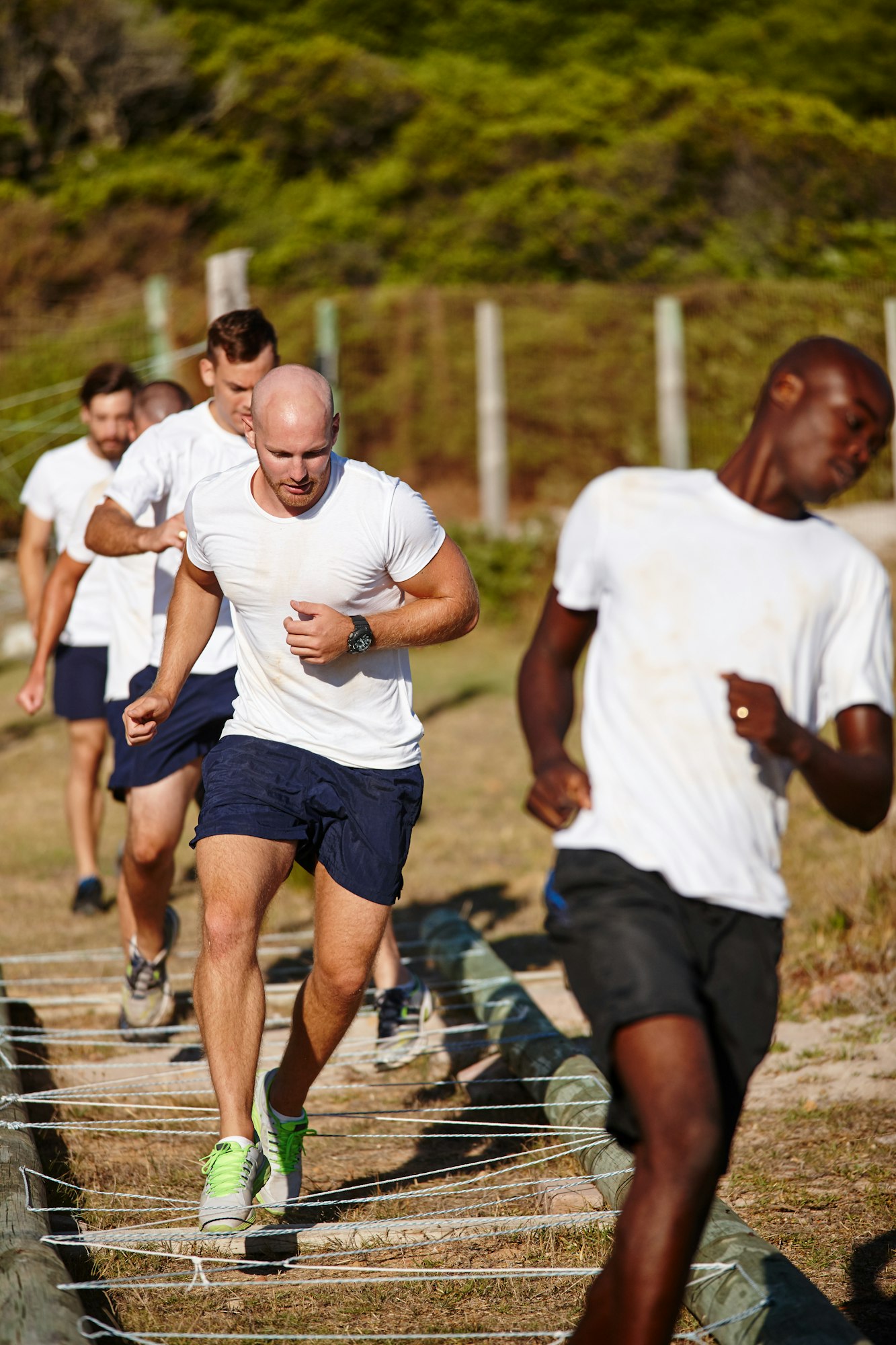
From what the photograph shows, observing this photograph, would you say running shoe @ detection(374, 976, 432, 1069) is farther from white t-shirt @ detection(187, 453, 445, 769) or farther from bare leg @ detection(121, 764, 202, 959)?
white t-shirt @ detection(187, 453, 445, 769)

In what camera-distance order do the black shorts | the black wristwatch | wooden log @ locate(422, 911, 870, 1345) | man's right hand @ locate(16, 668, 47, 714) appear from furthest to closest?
man's right hand @ locate(16, 668, 47, 714) → the black wristwatch → wooden log @ locate(422, 911, 870, 1345) → the black shorts

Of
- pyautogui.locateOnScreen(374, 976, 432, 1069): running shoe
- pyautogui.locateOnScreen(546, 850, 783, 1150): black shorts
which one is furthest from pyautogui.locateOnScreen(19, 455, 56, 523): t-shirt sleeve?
pyautogui.locateOnScreen(546, 850, 783, 1150): black shorts

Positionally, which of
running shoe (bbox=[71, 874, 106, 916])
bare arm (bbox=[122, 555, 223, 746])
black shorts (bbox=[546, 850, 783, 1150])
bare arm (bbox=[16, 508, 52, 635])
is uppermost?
bare arm (bbox=[122, 555, 223, 746])

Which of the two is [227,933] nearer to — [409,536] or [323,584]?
[323,584]

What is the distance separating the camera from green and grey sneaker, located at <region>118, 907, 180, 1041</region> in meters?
5.44

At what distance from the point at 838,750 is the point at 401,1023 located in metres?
2.87

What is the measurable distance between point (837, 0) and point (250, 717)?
33075mm

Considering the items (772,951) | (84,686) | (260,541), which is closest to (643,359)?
(84,686)

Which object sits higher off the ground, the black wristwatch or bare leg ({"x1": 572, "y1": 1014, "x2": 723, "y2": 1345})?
the black wristwatch

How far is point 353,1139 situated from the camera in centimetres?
479

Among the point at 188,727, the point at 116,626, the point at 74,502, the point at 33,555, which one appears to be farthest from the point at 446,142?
the point at 188,727

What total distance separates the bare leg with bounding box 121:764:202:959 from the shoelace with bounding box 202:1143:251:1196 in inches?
70.4

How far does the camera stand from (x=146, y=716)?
3.98 m

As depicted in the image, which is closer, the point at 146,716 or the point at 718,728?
the point at 718,728
